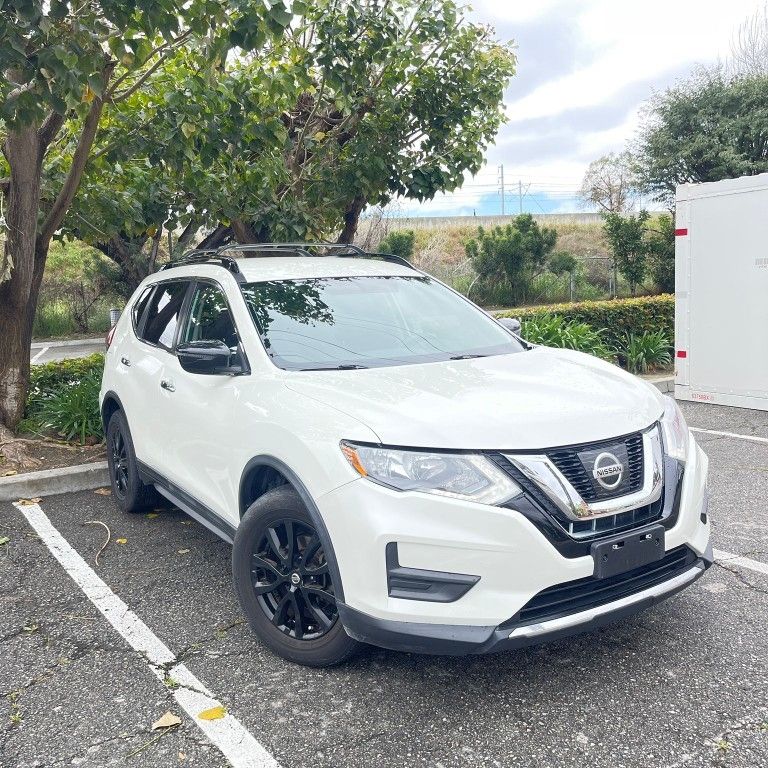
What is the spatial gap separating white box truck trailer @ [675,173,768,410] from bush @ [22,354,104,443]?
637 cm

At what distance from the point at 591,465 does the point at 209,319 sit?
7.80ft

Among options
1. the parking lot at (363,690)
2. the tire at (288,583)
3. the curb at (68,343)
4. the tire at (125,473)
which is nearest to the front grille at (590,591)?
the parking lot at (363,690)

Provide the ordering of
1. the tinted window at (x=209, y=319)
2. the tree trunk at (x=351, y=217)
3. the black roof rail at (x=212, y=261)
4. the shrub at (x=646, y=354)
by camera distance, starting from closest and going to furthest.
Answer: the tinted window at (x=209, y=319), the black roof rail at (x=212, y=261), the tree trunk at (x=351, y=217), the shrub at (x=646, y=354)

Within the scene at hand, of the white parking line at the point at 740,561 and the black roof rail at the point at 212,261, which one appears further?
the black roof rail at the point at 212,261

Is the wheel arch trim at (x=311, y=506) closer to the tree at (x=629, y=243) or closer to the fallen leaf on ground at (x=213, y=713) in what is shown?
the fallen leaf on ground at (x=213, y=713)

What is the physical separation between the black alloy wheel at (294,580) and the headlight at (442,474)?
47 cm

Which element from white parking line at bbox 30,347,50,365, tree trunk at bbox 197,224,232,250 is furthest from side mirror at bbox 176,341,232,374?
white parking line at bbox 30,347,50,365

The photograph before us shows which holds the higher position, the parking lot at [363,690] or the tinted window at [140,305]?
the tinted window at [140,305]

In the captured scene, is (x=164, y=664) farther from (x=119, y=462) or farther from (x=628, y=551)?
(x=119, y=462)

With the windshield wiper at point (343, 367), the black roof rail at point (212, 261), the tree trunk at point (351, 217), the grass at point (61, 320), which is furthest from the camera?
the grass at point (61, 320)

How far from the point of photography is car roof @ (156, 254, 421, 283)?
14.4 feet

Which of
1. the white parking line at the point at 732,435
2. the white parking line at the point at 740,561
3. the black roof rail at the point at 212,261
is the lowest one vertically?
the white parking line at the point at 732,435

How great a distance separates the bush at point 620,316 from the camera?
10875 mm

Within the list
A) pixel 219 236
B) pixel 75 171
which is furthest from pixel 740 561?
pixel 219 236
